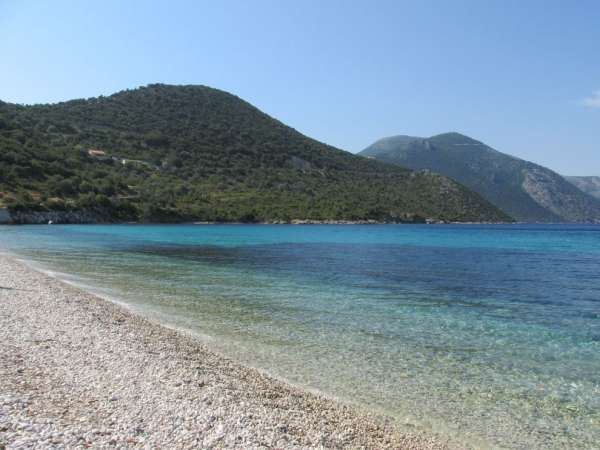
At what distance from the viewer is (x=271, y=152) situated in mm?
151000

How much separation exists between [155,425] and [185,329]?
694 cm

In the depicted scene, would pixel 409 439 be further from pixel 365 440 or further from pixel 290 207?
pixel 290 207

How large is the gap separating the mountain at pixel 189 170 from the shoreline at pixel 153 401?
8175 cm

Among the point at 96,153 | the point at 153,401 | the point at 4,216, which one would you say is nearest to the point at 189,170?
the point at 96,153

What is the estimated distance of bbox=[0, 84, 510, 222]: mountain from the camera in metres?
96.4

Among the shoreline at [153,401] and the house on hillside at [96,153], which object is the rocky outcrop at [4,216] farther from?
the shoreline at [153,401]

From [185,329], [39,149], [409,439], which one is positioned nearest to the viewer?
[409,439]

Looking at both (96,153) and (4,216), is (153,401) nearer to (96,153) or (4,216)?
(4,216)

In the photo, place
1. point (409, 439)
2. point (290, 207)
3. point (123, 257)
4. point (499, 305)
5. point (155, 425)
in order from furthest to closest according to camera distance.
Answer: point (290, 207), point (123, 257), point (499, 305), point (409, 439), point (155, 425)

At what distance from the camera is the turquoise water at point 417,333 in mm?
7938

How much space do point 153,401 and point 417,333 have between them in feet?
26.6

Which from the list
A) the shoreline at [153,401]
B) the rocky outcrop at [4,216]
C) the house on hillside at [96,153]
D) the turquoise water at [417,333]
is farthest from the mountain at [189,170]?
the shoreline at [153,401]

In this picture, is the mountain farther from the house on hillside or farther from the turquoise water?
the turquoise water

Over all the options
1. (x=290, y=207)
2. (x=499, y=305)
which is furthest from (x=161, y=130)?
(x=499, y=305)
